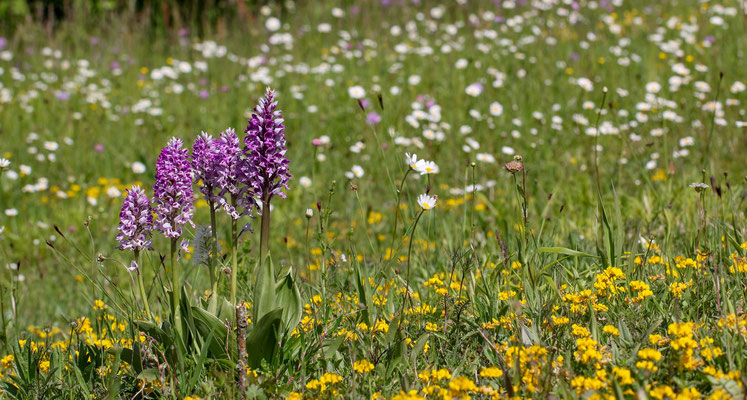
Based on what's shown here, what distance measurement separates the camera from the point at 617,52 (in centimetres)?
657

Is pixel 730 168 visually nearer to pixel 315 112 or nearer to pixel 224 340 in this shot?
pixel 315 112

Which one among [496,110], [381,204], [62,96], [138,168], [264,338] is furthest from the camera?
[62,96]

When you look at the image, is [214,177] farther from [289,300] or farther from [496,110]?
[496,110]

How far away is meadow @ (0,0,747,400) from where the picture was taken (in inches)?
74.9

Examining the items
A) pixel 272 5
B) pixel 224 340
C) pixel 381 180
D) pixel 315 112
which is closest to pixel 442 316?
pixel 224 340

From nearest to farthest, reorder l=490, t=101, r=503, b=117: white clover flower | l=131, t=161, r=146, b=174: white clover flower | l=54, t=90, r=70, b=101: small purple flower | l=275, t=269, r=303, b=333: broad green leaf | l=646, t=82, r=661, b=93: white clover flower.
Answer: l=275, t=269, r=303, b=333: broad green leaf
l=131, t=161, r=146, b=174: white clover flower
l=490, t=101, r=503, b=117: white clover flower
l=646, t=82, r=661, b=93: white clover flower
l=54, t=90, r=70, b=101: small purple flower

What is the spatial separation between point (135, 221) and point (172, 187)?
16cm

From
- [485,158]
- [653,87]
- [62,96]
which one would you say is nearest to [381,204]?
[485,158]

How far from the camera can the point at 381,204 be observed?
472 centimetres

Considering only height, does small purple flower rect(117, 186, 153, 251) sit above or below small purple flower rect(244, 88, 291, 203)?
below

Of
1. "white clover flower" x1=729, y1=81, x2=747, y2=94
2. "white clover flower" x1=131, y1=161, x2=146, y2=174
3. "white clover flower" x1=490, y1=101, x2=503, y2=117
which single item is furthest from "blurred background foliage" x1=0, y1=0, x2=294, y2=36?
"white clover flower" x1=729, y1=81, x2=747, y2=94

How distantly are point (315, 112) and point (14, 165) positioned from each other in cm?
249

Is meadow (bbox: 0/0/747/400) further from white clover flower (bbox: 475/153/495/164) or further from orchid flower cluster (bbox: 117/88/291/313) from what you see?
white clover flower (bbox: 475/153/495/164)

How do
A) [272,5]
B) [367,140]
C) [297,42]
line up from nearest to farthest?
1. [367,140]
2. [297,42]
3. [272,5]
